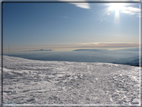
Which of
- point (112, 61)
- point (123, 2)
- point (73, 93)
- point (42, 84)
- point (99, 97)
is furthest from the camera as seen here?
point (112, 61)

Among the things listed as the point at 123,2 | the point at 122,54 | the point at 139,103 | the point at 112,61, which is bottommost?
Answer: the point at 139,103

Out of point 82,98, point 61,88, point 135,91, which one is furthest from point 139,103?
point 61,88

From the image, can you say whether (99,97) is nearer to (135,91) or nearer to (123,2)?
(135,91)

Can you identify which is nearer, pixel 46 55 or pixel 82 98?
pixel 82 98

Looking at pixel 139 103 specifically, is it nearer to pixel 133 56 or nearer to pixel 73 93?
pixel 73 93

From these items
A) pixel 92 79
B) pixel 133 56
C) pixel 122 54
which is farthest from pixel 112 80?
pixel 133 56

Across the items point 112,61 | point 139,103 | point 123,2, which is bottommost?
point 139,103

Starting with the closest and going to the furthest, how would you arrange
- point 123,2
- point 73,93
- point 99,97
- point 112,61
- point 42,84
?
point 99,97 → point 73,93 → point 123,2 → point 42,84 → point 112,61

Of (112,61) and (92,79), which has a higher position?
(112,61)

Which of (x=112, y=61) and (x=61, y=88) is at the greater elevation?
(x=112, y=61)
